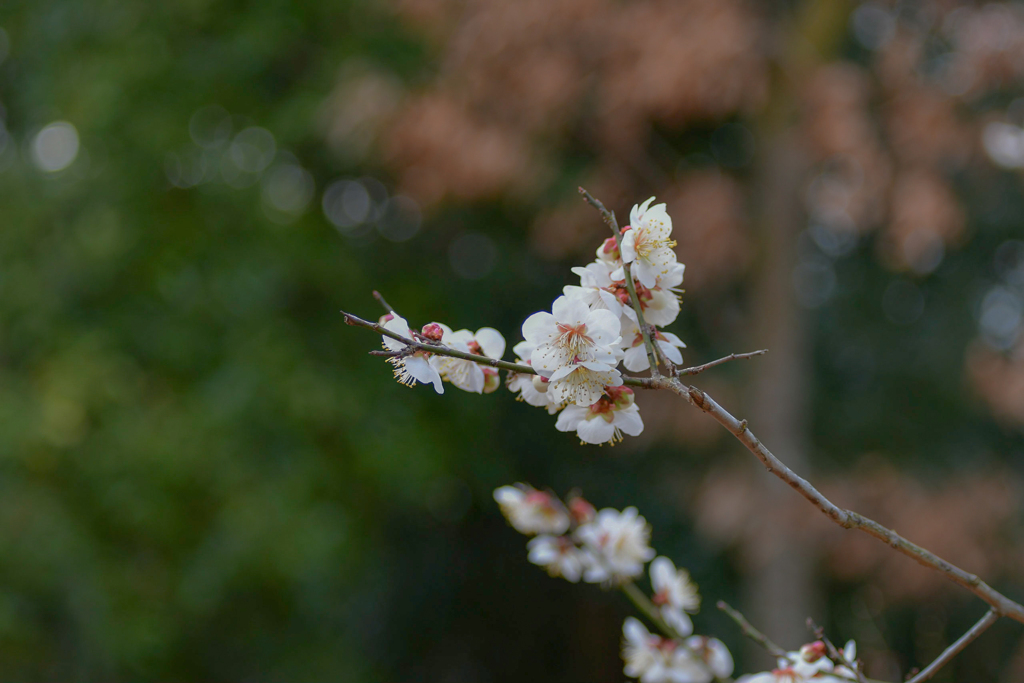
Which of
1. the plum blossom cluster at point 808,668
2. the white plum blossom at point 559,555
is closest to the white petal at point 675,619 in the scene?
the white plum blossom at point 559,555

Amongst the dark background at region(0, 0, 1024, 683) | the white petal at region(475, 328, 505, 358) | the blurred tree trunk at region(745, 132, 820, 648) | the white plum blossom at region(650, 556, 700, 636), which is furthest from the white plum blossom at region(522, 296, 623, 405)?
the blurred tree trunk at region(745, 132, 820, 648)

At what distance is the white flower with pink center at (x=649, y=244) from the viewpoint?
713 millimetres

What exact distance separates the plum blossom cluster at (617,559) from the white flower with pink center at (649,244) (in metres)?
0.54

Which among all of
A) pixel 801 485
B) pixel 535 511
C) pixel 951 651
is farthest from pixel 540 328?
pixel 535 511

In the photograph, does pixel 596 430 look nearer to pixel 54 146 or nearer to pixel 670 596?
pixel 670 596

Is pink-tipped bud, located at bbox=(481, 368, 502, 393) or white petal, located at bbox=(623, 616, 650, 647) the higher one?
white petal, located at bbox=(623, 616, 650, 647)

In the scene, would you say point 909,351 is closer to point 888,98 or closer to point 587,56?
point 888,98

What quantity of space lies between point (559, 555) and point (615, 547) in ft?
0.28

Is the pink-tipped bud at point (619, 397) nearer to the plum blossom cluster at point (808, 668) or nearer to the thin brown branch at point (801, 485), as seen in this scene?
the thin brown branch at point (801, 485)

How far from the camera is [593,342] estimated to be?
660mm

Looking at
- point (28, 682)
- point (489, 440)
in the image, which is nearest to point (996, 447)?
point (489, 440)

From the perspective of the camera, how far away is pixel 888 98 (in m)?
3.36

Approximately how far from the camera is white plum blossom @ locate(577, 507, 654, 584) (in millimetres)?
1201

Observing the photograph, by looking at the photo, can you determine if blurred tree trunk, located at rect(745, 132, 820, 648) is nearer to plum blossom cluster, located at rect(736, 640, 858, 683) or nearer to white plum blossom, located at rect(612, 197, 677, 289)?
plum blossom cluster, located at rect(736, 640, 858, 683)
